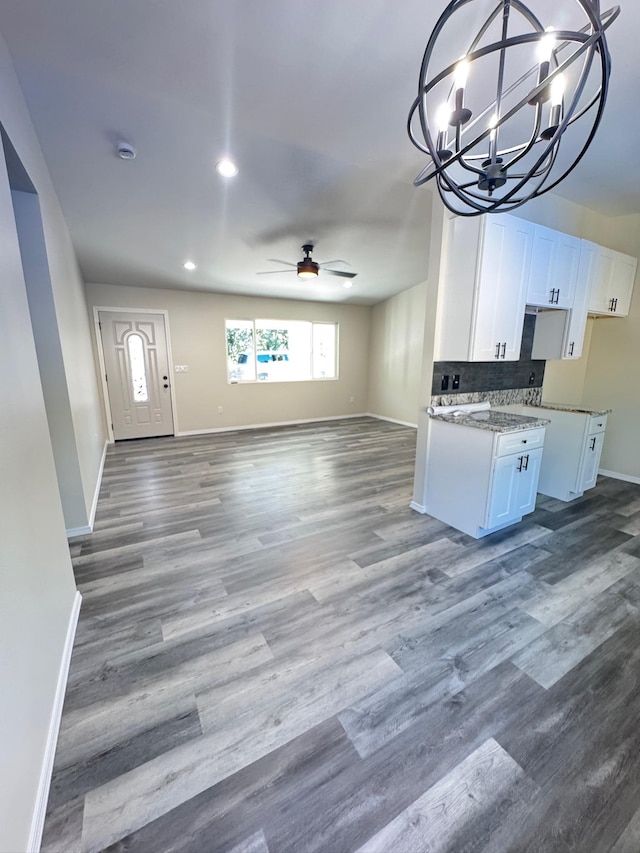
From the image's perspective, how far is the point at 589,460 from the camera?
3.43 m

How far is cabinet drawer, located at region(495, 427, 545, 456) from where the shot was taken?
2.62m

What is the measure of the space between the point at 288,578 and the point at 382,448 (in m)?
3.35

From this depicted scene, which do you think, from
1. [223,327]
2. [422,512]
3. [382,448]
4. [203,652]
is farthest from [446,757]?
[223,327]

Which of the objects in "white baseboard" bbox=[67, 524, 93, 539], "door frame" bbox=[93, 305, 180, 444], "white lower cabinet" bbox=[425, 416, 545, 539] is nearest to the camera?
"white lower cabinet" bbox=[425, 416, 545, 539]

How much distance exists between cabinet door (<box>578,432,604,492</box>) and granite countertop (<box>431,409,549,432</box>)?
870mm

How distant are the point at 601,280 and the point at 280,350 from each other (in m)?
5.02

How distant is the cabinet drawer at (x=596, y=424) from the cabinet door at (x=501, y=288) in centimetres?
111

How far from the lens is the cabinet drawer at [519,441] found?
262cm

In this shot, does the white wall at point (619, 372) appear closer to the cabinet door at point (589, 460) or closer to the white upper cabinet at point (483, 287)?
the cabinet door at point (589, 460)

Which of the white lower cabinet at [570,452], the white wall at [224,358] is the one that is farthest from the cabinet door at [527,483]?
the white wall at [224,358]

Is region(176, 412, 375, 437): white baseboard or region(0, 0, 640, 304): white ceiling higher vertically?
region(0, 0, 640, 304): white ceiling

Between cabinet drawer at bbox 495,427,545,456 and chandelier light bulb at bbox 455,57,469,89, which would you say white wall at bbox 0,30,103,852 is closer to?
chandelier light bulb at bbox 455,57,469,89

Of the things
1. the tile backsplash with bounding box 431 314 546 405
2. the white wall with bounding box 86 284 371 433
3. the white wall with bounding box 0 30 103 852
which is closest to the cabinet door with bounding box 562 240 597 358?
the tile backsplash with bounding box 431 314 546 405

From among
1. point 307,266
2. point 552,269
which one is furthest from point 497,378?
point 307,266
